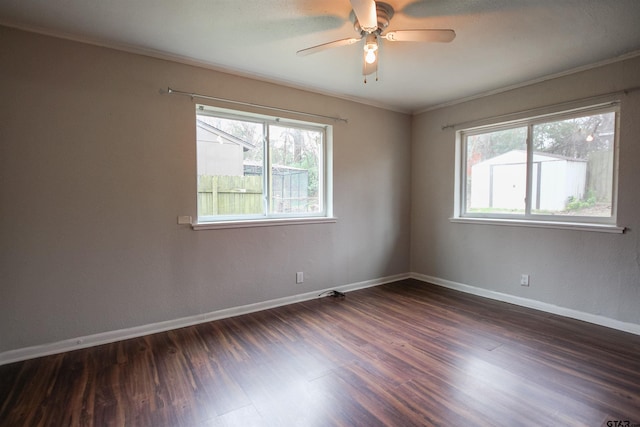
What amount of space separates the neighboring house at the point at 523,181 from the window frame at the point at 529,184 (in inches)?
3.0

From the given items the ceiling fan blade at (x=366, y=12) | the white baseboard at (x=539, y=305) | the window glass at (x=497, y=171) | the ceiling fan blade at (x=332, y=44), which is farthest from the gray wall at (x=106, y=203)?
the window glass at (x=497, y=171)

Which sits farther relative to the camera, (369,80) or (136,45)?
(369,80)

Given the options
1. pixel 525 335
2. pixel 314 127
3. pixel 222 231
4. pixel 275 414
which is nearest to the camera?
pixel 275 414

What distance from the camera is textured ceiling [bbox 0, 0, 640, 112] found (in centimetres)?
204

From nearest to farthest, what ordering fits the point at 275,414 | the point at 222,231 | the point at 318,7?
the point at 275,414
the point at 318,7
the point at 222,231

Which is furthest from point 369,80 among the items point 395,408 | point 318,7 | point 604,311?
point 604,311

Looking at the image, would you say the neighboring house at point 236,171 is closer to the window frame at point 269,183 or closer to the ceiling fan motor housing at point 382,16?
the window frame at point 269,183

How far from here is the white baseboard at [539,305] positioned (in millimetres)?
2803

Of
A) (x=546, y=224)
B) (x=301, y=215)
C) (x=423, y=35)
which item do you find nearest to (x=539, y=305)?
(x=546, y=224)

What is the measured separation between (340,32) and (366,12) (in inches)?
28.0

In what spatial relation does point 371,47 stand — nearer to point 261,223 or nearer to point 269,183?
point 269,183

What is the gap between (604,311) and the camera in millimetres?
2902

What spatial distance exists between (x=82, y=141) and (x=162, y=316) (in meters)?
1.63

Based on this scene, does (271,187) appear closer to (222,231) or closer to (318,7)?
(222,231)
